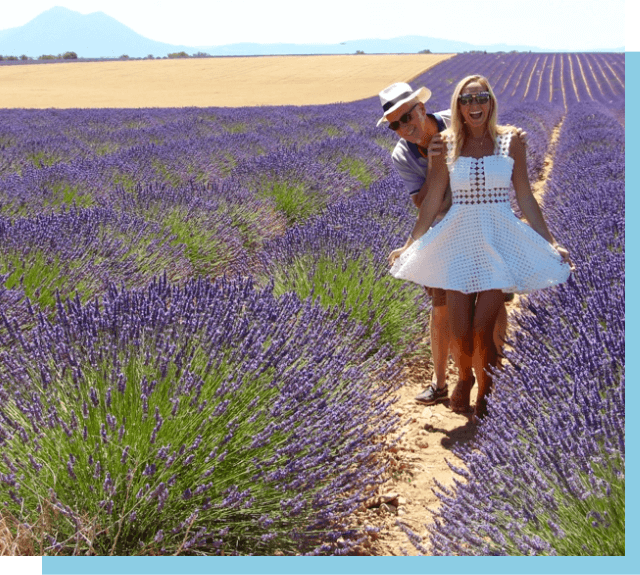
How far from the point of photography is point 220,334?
1856 millimetres

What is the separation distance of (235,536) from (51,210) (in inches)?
134

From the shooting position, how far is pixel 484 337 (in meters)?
2.50

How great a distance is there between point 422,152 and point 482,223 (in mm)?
387

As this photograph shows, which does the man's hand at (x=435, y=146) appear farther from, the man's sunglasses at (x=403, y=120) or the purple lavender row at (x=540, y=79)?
the purple lavender row at (x=540, y=79)

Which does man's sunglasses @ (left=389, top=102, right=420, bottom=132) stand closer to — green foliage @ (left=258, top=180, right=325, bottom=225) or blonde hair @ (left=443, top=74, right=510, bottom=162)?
blonde hair @ (left=443, top=74, right=510, bottom=162)

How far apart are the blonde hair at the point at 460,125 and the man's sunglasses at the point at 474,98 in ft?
0.05

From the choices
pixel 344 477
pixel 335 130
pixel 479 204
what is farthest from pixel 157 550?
pixel 335 130

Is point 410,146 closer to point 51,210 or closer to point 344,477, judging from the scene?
point 344,477

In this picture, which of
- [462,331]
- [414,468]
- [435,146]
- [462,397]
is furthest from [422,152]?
[414,468]

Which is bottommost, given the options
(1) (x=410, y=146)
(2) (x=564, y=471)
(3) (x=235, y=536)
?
(3) (x=235, y=536)

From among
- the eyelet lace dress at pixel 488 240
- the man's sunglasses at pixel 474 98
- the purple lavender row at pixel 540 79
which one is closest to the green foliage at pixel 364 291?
the eyelet lace dress at pixel 488 240

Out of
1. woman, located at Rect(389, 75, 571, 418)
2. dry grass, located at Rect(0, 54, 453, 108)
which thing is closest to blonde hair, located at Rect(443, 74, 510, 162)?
woman, located at Rect(389, 75, 571, 418)

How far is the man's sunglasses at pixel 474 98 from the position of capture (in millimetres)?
2240

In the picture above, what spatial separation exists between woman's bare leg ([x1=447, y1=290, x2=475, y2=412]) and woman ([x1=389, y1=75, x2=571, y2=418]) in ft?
0.18
